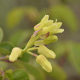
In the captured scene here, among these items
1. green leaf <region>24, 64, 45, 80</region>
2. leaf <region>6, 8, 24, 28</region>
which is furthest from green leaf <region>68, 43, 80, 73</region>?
leaf <region>6, 8, 24, 28</region>

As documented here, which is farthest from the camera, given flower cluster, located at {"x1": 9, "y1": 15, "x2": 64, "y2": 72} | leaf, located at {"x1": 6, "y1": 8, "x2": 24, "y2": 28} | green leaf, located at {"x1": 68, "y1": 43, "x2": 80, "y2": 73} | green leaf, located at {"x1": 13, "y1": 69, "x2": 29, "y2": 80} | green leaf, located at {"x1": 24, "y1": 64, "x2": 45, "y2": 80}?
leaf, located at {"x1": 6, "y1": 8, "x2": 24, "y2": 28}

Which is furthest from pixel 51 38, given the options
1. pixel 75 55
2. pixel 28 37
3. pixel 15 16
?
pixel 15 16

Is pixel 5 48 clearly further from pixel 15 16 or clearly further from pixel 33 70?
pixel 15 16

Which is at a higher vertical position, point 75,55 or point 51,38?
point 51,38

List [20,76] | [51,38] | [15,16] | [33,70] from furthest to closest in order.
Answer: [15,16] → [33,70] → [20,76] → [51,38]

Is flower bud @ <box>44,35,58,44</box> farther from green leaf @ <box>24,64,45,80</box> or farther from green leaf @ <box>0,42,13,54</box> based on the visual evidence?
green leaf @ <box>24,64,45,80</box>

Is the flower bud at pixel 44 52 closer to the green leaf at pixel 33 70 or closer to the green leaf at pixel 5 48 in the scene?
the green leaf at pixel 5 48

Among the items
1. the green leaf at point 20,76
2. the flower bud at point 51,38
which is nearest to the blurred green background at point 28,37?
the green leaf at point 20,76

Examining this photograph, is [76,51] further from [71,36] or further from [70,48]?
[71,36]
